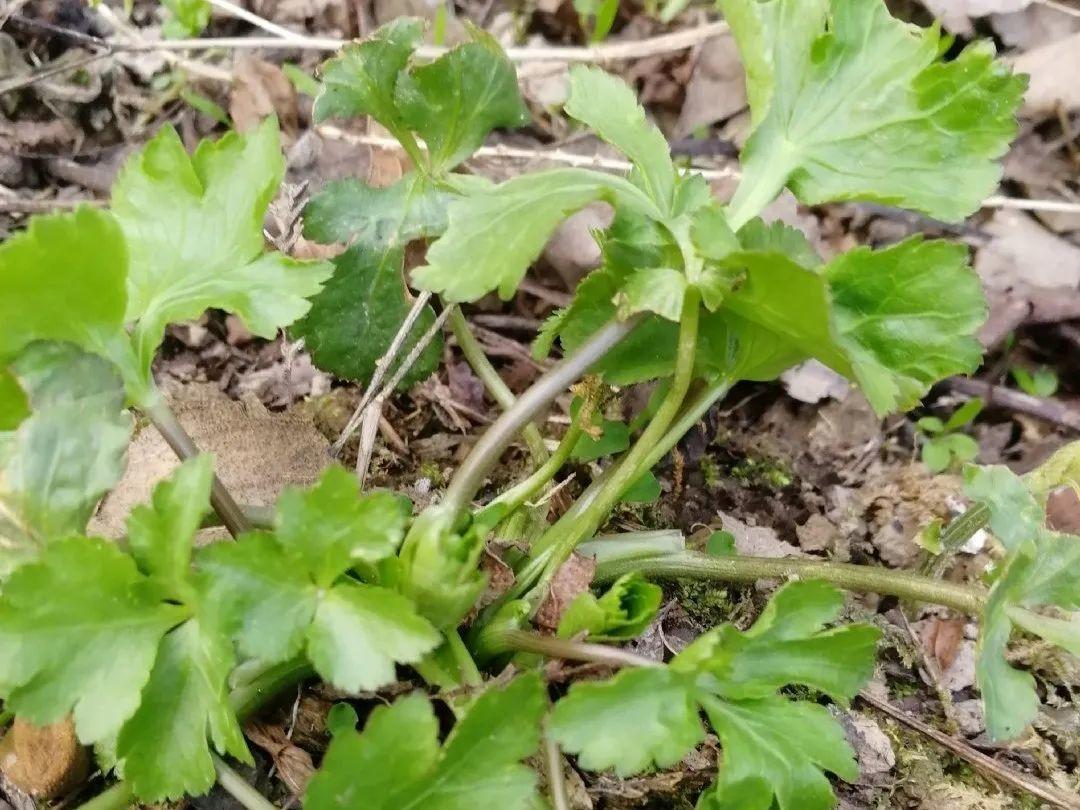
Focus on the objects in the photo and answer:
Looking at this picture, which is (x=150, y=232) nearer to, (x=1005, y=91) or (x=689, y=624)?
(x=689, y=624)

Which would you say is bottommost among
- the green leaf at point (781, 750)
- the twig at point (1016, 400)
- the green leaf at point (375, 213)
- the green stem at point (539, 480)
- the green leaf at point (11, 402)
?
the twig at point (1016, 400)

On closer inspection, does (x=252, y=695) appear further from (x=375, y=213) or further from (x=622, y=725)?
(x=375, y=213)

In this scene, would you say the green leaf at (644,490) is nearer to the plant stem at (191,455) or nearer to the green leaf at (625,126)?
the green leaf at (625,126)

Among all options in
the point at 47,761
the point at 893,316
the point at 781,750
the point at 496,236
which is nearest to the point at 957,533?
the point at 893,316

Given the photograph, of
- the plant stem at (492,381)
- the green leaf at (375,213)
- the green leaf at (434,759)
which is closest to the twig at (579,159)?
the green leaf at (375,213)

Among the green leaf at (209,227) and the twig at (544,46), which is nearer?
the green leaf at (209,227)
